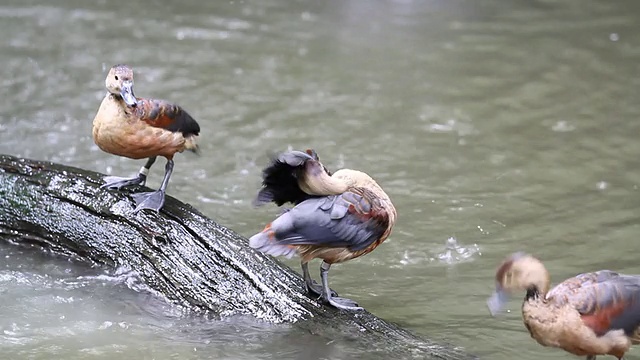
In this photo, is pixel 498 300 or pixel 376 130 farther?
pixel 376 130

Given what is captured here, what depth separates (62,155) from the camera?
23.5 feet

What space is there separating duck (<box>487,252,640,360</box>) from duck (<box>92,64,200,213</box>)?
186 centimetres

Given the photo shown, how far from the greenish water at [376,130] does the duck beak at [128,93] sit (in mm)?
961

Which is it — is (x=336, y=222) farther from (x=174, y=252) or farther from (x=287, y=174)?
(x=174, y=252)

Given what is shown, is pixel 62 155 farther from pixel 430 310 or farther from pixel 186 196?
pixel 430 310

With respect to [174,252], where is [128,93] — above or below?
above

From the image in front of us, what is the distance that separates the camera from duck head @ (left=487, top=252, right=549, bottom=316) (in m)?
3.56

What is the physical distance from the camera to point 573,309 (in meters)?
3.59

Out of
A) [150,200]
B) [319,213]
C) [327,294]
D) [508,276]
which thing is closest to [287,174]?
[319,213]

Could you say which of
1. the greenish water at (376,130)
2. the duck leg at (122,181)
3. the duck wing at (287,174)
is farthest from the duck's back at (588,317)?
the duck leg at (122,181)

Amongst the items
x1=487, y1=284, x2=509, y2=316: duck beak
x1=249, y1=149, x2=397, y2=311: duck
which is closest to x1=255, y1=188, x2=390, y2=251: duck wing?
x1=249, y1=149, x2=397, y2=311: duck

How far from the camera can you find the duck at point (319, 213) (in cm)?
379

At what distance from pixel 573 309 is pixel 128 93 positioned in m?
2.34

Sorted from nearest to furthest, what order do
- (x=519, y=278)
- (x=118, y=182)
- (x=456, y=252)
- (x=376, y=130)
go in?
1. (x=519, y=278)
2. (x=118, y=182)
3. (x=456, y=252)
4. (x=376, y=130)
